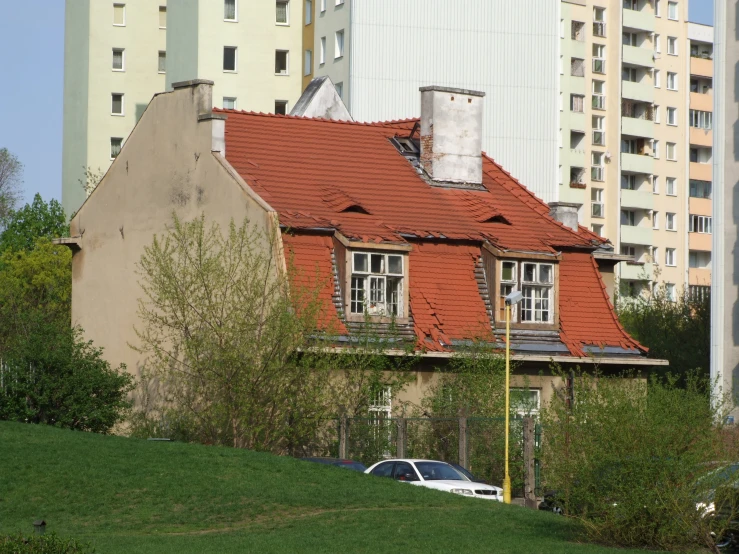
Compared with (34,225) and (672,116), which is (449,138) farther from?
(672,116)

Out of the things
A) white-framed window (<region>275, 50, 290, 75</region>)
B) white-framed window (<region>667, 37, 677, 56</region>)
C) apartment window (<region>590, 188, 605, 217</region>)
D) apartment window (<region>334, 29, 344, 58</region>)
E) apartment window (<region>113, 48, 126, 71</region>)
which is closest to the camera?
apartment window (<region>334, 29, 344, 58</region>)

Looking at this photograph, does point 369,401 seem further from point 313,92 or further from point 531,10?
point 531,10

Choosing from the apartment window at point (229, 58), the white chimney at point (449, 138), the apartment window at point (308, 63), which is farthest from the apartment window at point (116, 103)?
the white chimney at point (449, 138)

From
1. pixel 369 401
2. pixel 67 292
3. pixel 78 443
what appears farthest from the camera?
pixel 67 292

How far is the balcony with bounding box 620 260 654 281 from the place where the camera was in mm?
93812

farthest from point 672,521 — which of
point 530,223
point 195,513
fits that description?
point 530,223

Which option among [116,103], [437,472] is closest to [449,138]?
[437,472]

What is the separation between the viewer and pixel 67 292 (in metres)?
59.2

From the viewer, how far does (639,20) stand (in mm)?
96750

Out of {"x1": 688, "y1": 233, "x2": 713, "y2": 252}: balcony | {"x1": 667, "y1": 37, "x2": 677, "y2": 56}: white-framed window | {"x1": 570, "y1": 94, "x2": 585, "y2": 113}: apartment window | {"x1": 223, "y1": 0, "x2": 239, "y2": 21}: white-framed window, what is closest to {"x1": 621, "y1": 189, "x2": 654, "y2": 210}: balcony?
{"x1": 688, "y1": 233, "x2": 713, "y2": 252}: balcony

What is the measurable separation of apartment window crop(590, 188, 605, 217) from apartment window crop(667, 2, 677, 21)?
42.0ft

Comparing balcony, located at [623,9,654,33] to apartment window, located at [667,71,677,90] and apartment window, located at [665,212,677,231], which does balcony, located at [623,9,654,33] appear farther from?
apartment window, located at [665,212,677,231]

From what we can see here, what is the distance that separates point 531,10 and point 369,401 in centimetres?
4002

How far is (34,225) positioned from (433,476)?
47.1m
